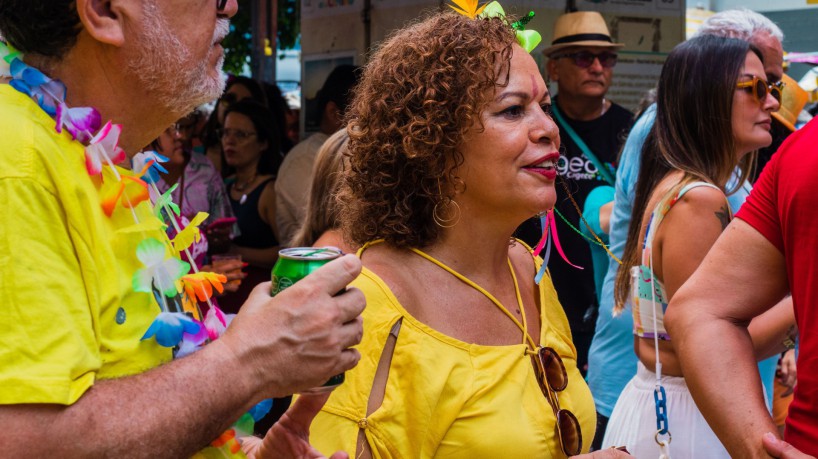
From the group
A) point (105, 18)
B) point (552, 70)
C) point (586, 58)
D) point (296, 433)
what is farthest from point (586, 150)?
point (105, 18)

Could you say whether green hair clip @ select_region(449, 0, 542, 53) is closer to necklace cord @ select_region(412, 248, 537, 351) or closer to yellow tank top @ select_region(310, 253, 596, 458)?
necklace cord @ select_region(412, 248, 537, 351)

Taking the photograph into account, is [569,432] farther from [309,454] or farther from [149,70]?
[149,70]

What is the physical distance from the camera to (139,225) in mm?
1554

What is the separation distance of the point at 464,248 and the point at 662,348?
1.07 m

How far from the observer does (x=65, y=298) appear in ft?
4.26

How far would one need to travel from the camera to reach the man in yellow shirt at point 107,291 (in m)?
1.26

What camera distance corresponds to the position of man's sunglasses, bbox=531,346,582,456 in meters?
2.22

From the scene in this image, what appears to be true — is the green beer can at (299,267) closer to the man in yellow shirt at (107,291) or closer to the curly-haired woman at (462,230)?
the man in yellow shirt at (107,291)

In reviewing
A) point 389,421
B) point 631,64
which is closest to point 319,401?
point 389,421

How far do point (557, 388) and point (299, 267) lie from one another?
1.02m

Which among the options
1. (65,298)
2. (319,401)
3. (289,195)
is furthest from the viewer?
(289,195)

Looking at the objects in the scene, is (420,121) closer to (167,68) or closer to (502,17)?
(502,17)

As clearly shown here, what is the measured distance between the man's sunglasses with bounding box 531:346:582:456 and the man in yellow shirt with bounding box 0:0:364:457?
0.89m

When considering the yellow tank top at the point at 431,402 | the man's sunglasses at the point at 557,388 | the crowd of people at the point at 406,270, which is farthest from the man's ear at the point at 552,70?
the yellow tank top at the point at 431,402
